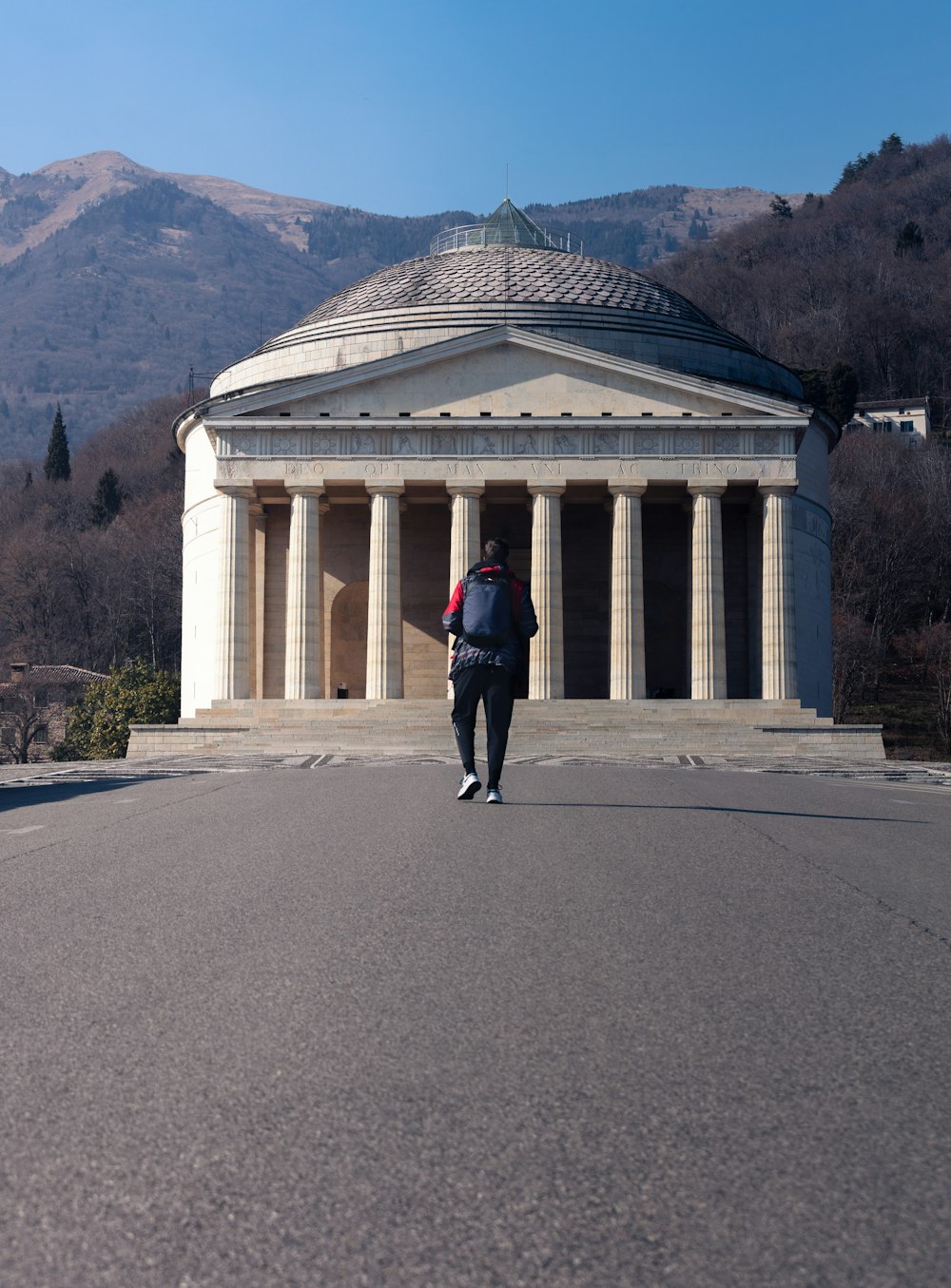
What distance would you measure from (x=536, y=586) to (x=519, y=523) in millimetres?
7648

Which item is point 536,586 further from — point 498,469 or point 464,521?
point 498,469

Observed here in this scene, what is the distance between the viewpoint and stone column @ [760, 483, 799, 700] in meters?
52.6

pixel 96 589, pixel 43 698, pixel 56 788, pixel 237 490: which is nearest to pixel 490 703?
pixel 56 788

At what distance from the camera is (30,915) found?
8750mm

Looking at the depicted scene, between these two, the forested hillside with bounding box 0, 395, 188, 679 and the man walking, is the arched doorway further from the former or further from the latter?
the man walking

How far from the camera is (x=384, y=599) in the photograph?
169 ft

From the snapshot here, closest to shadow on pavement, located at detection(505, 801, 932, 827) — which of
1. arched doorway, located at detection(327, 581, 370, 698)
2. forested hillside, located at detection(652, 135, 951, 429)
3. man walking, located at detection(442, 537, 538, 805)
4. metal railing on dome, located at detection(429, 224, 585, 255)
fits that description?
man walking, located at detection(442, 537, 538, 805)

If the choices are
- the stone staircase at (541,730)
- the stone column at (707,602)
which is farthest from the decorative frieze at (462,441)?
the stone staircase at (541,730)

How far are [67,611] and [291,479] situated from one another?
6388 cm

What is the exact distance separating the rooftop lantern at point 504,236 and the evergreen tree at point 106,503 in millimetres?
66883

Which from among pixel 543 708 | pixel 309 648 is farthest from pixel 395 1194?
pixel 309 648

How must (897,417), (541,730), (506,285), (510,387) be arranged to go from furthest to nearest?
(897,417), (506,285), (510,387), (541,730)

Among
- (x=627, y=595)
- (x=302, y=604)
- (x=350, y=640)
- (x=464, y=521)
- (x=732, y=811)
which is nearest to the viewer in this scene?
(x=732, y=811)

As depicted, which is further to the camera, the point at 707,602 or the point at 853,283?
the point at 853,283
